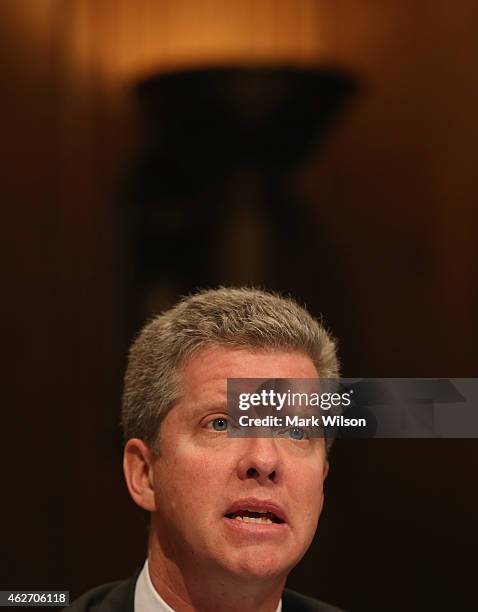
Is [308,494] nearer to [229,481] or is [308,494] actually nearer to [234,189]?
[229,481]

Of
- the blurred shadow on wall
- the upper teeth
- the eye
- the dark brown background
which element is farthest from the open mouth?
the blurred shadow on wall

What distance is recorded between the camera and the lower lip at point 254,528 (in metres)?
1.61

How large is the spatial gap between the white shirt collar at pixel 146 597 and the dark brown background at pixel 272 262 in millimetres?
100

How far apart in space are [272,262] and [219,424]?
0.37 metres

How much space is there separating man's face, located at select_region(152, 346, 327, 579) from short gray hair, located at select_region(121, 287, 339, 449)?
0.07ft

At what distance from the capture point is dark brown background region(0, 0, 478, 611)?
186cm

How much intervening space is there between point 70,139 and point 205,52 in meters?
0.31

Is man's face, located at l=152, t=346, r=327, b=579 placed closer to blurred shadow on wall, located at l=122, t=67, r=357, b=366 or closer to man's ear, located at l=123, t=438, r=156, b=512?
man's ear, located at l=123, t=438, r=156, b=512

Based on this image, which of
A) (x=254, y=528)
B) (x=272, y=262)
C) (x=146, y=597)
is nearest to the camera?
(x=254, y=528)

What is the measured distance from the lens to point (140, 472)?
1.76 metres

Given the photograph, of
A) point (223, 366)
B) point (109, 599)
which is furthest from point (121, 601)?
point (223, 366)

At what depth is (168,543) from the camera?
1.70m

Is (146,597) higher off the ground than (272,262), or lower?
lower

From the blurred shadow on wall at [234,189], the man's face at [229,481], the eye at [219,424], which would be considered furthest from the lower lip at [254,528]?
the blurred shadow on wall at [234,189]
